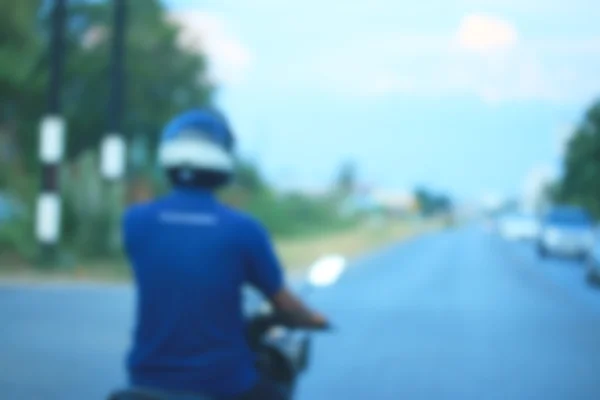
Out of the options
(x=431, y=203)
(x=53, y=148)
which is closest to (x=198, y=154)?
(x=53, y=148)

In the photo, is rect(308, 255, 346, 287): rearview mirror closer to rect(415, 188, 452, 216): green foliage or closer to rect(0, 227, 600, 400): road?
rect(0, 227, 600, 400): road

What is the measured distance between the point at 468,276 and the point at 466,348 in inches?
480

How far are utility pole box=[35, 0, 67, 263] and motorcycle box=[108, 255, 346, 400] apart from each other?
51.8ft

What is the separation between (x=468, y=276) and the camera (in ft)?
76.6

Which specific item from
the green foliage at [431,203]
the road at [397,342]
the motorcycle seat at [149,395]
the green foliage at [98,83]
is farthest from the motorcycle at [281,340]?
the green foliage at [431,203]

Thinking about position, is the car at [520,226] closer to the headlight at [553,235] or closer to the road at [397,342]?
the headlight at [553,235]

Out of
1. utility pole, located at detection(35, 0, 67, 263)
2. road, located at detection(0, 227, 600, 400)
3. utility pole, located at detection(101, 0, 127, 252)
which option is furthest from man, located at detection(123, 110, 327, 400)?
utility pole, located at detection(101, 0, 127, 252)

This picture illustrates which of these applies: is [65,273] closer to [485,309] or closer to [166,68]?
[485,309]

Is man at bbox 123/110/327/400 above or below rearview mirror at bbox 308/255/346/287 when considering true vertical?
below

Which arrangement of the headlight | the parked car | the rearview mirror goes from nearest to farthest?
the rearview mirror < the parked car < the headlight

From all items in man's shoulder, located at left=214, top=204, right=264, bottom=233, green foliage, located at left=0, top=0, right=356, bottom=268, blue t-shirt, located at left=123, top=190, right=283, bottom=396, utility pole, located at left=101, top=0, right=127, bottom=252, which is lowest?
blue t-shirt, located at left=123, top=190, right=283, bottom=396

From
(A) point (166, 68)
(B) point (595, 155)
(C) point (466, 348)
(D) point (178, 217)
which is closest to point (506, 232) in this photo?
(B) point (595, 155)

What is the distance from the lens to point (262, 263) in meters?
3.69

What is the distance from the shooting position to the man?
3.62 m
